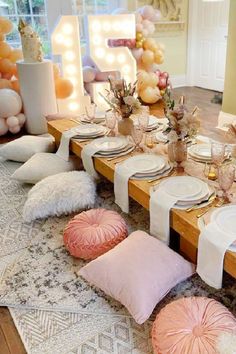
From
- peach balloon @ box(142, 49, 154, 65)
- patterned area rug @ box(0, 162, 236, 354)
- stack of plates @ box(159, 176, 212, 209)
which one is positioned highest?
peach balloon @ box(142, 49, 154, 65)

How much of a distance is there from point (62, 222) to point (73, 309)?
777 mm

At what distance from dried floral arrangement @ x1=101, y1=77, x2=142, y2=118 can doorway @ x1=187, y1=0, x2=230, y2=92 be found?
4043 mm

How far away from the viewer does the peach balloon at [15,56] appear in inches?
173

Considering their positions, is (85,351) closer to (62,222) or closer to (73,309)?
(73,309)

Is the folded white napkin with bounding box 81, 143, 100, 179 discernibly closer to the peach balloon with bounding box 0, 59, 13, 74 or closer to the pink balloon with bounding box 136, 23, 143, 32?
the peach balloon with bounding box 0, 59, 13, 74

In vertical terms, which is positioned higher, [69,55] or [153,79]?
[69,55]

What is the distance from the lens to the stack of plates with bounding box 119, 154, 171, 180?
2073 millimetres

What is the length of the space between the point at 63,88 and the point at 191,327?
3697mm

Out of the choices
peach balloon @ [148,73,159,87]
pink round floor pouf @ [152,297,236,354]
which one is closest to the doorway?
peach balloon @ [148,73,159,87]

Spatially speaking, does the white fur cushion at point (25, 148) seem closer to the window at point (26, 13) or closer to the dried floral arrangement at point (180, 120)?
the dried floral arrangement at point (180, 120)

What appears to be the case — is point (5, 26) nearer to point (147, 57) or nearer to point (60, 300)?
point (147, 57)

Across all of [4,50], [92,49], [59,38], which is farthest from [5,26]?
[92,49]

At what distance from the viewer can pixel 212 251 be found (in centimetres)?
150

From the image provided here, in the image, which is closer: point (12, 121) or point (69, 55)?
point (12, 121)
